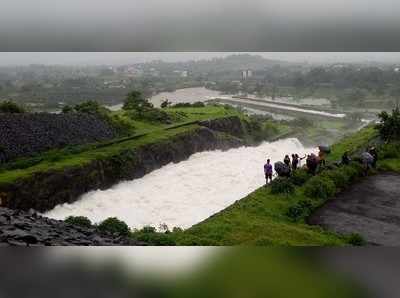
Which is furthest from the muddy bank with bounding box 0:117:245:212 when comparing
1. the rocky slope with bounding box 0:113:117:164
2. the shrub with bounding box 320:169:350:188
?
the shrub with bounding box 320:169:350:188

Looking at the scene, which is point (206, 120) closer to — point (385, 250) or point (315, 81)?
point (315, 81)

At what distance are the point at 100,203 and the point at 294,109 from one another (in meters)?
9.44

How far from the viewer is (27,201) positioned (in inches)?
328

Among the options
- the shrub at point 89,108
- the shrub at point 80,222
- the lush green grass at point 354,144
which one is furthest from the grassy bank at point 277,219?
the shrub at point 89,108

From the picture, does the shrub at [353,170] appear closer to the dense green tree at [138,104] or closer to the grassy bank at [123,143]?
the grassy bank at [123,143]

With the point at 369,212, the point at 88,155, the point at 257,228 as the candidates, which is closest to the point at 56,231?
the point at 257,228

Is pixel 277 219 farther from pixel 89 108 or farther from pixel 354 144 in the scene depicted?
pixel 89 108

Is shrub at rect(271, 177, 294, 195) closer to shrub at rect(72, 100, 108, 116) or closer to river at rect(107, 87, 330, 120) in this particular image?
river at rect(107, 87, 330, 120)

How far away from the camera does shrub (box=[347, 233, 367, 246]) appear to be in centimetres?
528

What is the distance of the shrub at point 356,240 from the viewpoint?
5.28 m

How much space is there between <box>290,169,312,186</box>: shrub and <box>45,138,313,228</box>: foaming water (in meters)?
1.59

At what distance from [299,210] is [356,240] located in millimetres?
1689

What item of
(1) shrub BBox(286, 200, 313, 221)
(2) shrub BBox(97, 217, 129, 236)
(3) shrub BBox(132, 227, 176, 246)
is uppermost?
(3) shrub BBox(132, 227, 176, 246)

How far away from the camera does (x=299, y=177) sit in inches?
334
